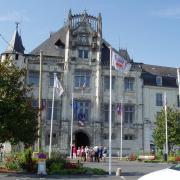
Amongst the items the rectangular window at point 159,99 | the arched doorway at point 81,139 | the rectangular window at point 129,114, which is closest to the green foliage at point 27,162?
the arched doorway at point 81,139

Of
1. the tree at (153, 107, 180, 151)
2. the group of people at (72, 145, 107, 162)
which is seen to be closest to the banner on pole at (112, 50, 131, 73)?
the group of people at (72, 145, 107, 162)

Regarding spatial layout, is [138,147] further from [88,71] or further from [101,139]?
[88,71]

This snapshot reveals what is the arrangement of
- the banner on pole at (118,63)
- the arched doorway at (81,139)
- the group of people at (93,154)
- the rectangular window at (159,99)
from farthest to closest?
the rectangular window at (159,99), the arched doorway at (81,139), the group of people at (93,154), the banner on pole at (118,63)

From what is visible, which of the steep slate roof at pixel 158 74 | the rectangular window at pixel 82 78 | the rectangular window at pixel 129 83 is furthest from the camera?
the steep slate roof at pixel 158 74

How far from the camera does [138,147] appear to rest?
54469mm

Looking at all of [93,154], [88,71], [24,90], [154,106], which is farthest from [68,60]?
[24,90]

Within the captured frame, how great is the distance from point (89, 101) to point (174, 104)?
13238mm

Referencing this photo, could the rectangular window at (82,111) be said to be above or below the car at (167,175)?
above

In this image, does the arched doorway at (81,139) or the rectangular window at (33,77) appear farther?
the arched doorway at (81,139)

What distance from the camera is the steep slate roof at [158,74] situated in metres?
57.9

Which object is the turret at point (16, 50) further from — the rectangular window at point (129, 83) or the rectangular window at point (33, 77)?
the rectangular window at point (129, 83)

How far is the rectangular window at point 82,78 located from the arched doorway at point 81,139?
655cm

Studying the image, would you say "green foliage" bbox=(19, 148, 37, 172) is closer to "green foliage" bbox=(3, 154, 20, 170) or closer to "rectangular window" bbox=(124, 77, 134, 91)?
"green foliage" bbox=(3, 154, 20, 170)

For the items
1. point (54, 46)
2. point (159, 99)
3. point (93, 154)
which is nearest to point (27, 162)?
point (93, 154)
